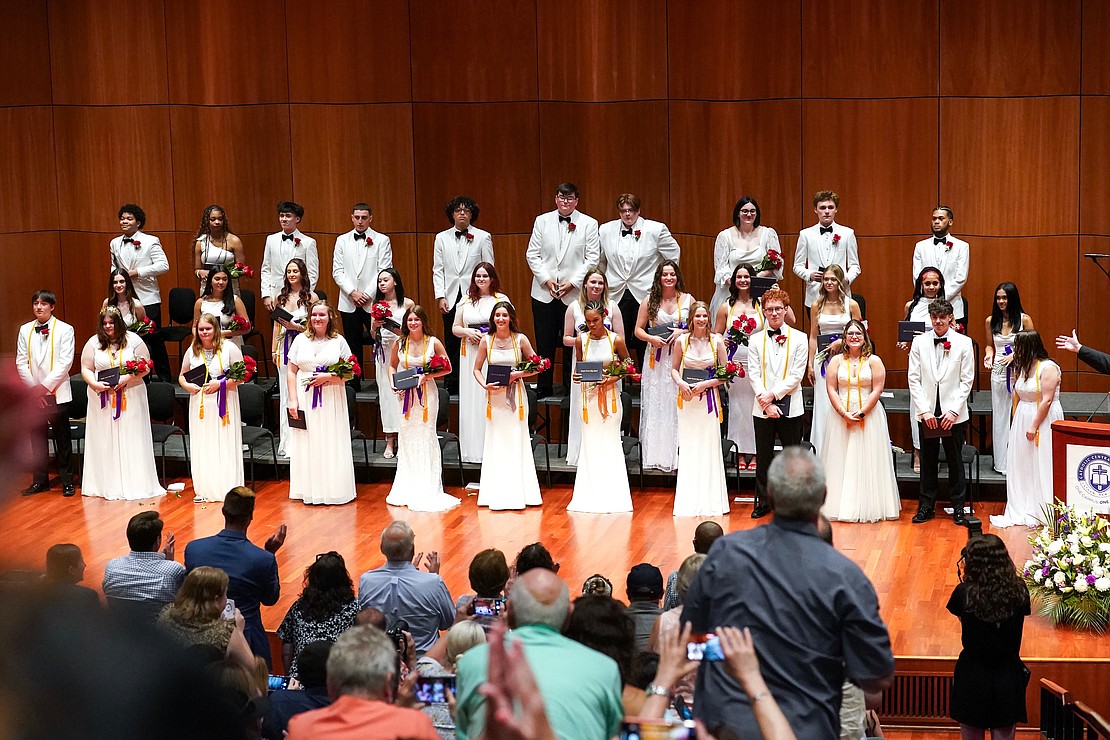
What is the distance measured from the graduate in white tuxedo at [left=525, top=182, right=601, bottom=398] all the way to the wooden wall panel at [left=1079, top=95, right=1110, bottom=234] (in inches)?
195

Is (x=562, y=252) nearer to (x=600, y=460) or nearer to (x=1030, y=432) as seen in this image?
(x=600, y=460)

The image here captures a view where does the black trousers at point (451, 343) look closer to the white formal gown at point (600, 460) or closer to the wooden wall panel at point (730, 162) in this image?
the white formal gown at point (600, 460)

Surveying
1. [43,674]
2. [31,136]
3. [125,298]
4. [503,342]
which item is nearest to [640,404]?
[503,342]

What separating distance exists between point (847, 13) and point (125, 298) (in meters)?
7.90

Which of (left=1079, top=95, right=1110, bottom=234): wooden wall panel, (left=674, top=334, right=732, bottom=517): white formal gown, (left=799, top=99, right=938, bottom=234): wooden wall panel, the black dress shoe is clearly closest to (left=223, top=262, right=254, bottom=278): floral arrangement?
(left=674, top=334, right=732, bottom=517): white formal gown

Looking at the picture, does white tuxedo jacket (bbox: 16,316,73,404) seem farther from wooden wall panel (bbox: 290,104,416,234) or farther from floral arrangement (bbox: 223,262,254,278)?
wooden wall panel (bbox: 290,104,416,234)

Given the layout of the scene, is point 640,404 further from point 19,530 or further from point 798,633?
point 19,530

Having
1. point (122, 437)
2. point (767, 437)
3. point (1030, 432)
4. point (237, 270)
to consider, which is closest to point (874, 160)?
point (767, 437)

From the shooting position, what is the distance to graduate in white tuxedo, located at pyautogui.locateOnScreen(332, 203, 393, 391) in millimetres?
13336

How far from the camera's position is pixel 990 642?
20.2 ft

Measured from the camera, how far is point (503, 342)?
1127 centimetres

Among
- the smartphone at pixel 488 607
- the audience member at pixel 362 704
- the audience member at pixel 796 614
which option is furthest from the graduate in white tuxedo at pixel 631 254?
the audience member at pixel 362 704

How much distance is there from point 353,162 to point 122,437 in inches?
174

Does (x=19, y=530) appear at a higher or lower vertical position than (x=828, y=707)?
higher
